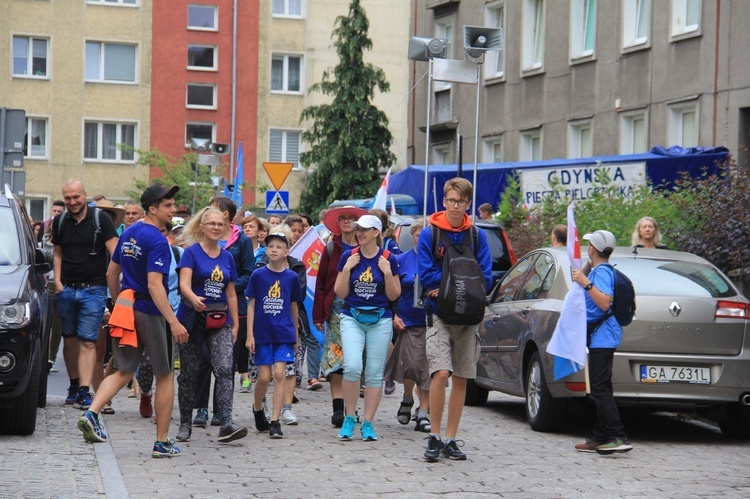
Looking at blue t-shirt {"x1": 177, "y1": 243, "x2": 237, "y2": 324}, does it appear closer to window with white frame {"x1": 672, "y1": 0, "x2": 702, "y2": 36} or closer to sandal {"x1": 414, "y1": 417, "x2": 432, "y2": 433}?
sandal {"x1": 414, "y1": 417, "x2": 432, "y2": 433}

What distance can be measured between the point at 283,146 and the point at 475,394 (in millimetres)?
44946

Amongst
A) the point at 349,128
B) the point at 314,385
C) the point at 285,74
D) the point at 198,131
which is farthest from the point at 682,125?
the point at 198,131

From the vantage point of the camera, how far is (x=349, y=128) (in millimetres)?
48344

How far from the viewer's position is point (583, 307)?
34.9 feet

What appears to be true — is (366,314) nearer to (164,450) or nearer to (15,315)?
(164,450)

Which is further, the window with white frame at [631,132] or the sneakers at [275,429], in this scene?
the window with white frame at [631,132]

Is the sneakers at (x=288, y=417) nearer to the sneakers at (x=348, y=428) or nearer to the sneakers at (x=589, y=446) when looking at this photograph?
the sneakers at (x=348, y=428)

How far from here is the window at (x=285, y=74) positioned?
192ft

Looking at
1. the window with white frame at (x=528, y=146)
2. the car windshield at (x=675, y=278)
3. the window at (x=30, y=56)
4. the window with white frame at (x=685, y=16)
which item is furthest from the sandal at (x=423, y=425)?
the window at (x=30, y=56)

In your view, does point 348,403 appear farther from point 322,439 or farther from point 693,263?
point 693,263

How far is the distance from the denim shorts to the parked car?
12.1 ft

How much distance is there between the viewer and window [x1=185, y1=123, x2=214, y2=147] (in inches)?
2267

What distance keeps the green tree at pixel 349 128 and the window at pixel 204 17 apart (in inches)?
406

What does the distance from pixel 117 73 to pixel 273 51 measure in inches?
252
